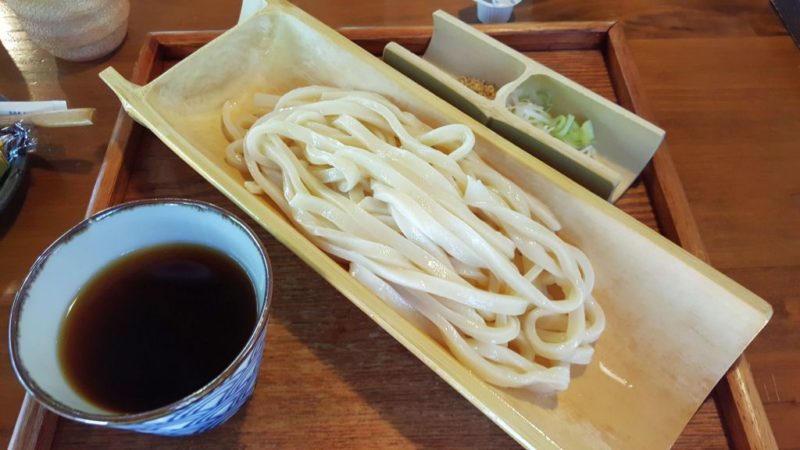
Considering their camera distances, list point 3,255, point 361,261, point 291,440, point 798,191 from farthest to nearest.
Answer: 1. point 798,191
2. point 3,255
3. point 361,261
4. point 291,440

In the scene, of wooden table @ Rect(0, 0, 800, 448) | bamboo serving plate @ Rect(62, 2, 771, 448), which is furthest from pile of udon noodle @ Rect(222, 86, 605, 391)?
wooden table @ Rect(0, 0, 800, 448)

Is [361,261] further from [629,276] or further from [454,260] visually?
[629,276]

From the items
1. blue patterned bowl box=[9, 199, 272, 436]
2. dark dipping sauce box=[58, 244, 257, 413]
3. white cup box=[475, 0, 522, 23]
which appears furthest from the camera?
white cup box=[475, 0, 522, 23]

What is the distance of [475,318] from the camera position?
1.03m

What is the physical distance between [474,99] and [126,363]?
35.4 inches

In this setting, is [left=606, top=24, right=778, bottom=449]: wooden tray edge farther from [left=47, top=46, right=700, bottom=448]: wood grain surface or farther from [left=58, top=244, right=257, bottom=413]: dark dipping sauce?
[left=58, top=244, right=257, bottom=413]: dark dipping sauce

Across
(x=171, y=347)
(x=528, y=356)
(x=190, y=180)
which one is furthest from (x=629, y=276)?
(x=190, y=180)

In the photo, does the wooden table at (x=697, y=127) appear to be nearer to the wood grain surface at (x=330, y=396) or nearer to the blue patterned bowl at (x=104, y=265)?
the wood grain surface at (x=330, y=396)

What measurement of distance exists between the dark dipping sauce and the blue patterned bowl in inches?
0.7

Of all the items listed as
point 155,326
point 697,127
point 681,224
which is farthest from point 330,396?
point 697,127

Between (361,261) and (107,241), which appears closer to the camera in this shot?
(107,241)

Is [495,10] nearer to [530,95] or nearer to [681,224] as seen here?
[530,95]

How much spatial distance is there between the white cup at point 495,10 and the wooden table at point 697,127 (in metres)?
0.06

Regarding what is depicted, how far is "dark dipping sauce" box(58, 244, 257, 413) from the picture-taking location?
2.63ft
